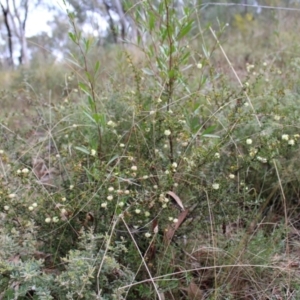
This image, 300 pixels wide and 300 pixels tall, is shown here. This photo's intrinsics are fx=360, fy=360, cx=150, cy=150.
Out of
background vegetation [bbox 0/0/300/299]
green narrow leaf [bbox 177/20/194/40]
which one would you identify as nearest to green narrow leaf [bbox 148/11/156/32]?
background vegetation [bbox 0/0/300/299]

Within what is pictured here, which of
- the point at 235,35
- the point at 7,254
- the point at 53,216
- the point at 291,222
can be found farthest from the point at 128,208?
the point at 235,35

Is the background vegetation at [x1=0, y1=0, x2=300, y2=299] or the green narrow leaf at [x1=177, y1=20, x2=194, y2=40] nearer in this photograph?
the background vegetation at [x1=0, y1=0, x2=300, y2=299]

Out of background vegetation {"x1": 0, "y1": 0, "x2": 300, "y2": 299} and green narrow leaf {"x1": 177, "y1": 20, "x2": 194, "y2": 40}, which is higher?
green narrow leaf {"x1": 177, "y1": 20, "x2": 194, "y2": 40}

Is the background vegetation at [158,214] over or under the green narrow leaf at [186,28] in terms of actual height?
under

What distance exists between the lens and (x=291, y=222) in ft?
5.26

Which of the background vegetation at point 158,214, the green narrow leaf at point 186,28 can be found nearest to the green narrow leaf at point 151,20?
the background vegetation at point 158,214

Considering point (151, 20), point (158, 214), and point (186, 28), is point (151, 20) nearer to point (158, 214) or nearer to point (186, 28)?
point (186, 28)

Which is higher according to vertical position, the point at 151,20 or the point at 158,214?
the point at 151,20

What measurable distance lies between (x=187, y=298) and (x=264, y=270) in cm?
31

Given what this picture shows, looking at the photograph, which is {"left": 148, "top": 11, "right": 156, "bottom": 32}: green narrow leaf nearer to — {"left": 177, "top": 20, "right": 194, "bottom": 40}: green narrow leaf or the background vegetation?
the background vegetation

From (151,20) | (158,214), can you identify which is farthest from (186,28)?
(158,214)

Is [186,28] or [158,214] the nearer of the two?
[158,214]

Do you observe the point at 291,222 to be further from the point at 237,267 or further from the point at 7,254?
the point at 7,254

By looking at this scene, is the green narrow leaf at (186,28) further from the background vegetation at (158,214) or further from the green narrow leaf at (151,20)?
the green narrow leaf at (151,20)
